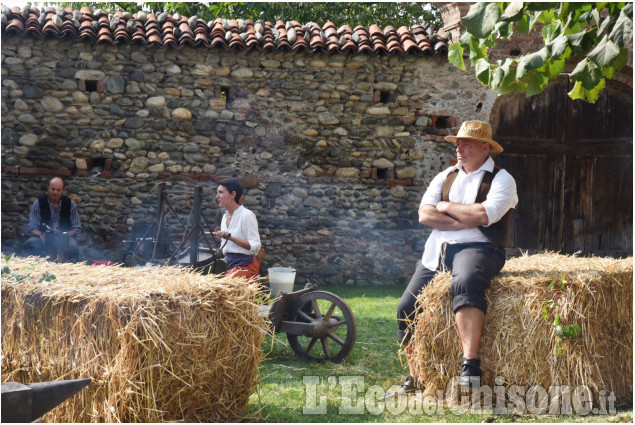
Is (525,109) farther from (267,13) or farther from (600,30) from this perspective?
(267,13)

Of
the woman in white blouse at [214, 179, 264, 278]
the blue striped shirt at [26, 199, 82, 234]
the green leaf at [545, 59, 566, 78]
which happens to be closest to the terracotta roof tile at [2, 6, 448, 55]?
the blue striped shirt at [26, 199, 82, 234]

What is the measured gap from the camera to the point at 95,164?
9141mm

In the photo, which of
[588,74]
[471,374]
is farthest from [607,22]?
[471,374]

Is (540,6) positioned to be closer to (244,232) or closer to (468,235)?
(468,235)

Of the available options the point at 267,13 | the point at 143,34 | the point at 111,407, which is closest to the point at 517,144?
the point at 143,34

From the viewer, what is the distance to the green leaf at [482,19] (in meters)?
3.57

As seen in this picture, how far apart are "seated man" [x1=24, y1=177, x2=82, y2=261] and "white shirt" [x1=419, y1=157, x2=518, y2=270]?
4.88 metres

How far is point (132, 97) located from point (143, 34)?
0.83 m

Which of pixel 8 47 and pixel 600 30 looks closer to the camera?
pixel 600 30

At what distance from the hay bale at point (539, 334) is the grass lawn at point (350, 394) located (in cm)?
22

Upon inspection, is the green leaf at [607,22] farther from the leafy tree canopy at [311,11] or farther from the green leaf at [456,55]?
the leafy tree canopy at [311,11]

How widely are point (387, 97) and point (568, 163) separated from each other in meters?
2.77

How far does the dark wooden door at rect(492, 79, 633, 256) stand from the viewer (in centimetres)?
978

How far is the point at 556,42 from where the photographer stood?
369 cm
